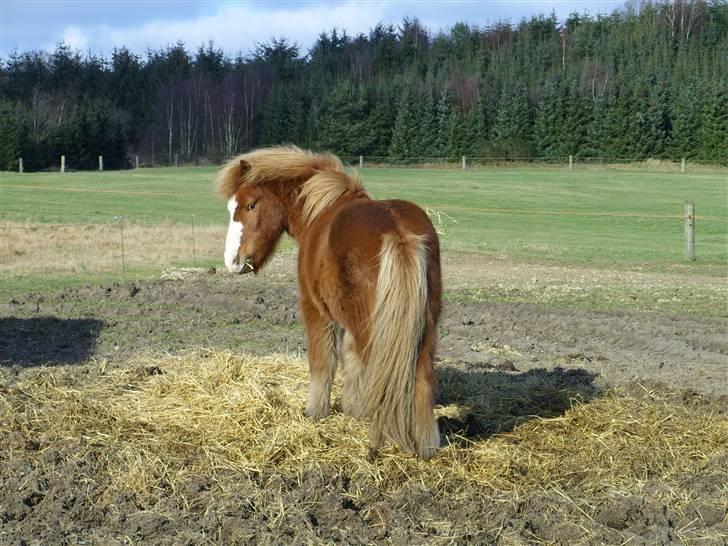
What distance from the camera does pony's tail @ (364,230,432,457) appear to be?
16.5 ft

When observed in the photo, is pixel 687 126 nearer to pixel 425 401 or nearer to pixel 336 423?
pixel 336 423

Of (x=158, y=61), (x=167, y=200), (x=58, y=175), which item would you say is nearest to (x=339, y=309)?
(x=167, y=200)

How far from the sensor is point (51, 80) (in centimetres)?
8044

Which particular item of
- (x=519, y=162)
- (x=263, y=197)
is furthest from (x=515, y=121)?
(x=263, y=197)

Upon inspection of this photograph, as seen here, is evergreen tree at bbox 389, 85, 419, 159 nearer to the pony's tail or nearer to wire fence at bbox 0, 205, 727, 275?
wire fence at bbox 0, 205, 727, 275

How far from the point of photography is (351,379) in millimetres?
6059

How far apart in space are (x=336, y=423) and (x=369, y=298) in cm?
124

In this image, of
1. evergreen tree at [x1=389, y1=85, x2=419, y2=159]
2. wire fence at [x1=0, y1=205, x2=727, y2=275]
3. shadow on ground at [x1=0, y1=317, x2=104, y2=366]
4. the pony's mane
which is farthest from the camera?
evergreen tree at [x1=389, y1=85, x2=419, y2=159]

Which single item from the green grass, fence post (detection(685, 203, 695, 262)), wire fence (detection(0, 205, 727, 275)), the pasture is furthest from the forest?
the pasture

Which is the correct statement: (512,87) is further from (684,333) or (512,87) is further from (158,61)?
(684,333)

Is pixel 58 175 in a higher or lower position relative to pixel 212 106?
lower

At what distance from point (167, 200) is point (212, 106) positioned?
148ft

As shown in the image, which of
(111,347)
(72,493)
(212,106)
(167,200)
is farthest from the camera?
(212,106)

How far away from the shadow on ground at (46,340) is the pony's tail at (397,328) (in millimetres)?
4292
